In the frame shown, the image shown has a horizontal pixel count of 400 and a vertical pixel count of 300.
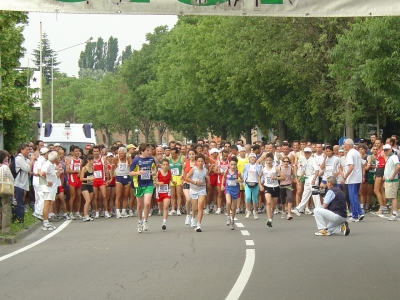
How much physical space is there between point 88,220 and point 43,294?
495 inches

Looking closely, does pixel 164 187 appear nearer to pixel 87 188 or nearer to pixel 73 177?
pixel 87 188

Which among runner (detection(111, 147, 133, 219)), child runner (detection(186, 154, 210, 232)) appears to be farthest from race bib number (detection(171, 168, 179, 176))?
child runner (detection(186, 154, 210, 232))

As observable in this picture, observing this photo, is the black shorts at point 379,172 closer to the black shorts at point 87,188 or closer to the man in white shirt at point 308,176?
the man in white shirt at point 308,176

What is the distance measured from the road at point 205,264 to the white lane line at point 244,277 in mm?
13

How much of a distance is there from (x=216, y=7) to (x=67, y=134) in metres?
20.2

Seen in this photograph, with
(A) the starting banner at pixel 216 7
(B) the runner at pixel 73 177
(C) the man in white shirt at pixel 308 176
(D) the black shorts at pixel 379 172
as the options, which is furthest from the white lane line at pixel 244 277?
(B) the runner at pixel 73 177

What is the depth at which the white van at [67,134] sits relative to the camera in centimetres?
3097

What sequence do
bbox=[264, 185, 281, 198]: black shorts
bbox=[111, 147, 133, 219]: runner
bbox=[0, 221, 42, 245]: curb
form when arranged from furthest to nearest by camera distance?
bbox=[111, 147, 133, 219]: runner < bbox=[264, 185, 281, 198]: black shorts < bbox=[0, 221, 42, 245]: curb

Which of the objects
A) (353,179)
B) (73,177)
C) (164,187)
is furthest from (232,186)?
(73,177)

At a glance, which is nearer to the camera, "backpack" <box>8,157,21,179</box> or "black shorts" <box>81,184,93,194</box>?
"backpack" <box>8,157,21,179</box>

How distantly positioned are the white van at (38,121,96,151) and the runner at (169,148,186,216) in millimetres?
7671

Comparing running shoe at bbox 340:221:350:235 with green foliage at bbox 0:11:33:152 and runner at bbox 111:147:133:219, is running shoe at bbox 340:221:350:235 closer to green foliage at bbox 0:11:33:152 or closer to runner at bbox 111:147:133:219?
runner at bbox 111:147:133:219

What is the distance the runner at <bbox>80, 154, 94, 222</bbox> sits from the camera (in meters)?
22.6

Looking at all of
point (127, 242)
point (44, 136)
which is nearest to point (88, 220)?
point (127, 242)
